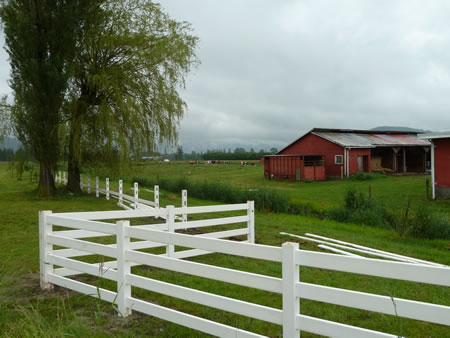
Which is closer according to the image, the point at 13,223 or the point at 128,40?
the point at 13,223

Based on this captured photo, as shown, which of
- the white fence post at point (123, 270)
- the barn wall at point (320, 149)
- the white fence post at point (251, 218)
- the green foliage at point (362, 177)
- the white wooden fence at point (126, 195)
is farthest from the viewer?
the barn wall at point (320, 149)

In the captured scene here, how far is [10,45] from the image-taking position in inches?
732

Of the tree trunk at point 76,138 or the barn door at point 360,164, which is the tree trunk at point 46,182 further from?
the barn door at point 360,164

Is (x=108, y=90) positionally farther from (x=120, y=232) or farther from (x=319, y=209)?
(x=120, y=232)

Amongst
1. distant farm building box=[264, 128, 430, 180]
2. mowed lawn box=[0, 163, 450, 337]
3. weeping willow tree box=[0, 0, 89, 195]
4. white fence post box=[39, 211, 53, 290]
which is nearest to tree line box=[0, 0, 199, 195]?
weeping willow tree box=[0, 0, 89, 195]

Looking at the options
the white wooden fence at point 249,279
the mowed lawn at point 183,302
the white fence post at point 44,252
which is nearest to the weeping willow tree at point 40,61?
the mowed lawn at point 183,302

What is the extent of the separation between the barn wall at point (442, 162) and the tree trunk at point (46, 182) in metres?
18.7

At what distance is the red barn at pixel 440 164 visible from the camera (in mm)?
19283

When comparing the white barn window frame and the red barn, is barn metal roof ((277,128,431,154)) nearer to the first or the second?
the white barn window frame

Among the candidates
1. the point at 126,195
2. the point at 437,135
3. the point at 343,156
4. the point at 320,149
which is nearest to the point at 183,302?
the point at 126,195

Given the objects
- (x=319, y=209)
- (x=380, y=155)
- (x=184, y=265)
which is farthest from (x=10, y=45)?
(x=380, y=155)

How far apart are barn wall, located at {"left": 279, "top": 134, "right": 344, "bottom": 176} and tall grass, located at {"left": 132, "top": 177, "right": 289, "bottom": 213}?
15415 millimetres

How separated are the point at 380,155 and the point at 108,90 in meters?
28.5

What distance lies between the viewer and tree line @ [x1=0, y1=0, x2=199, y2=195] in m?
18.5
